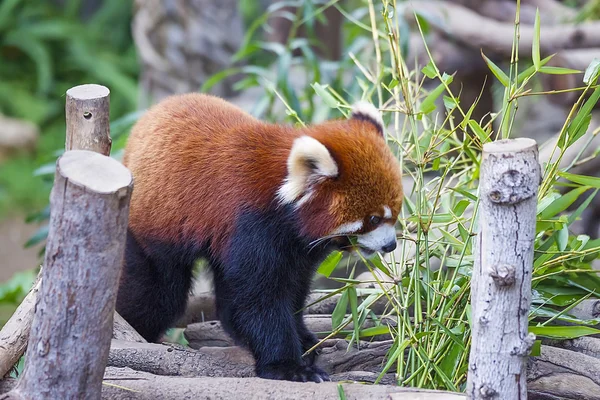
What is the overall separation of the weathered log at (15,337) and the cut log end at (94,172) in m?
0.52

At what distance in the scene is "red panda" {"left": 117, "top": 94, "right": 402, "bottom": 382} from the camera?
6.72ft

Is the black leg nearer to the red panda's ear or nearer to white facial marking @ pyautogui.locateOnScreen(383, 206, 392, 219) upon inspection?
white facial marking @ pyautogui.locateOnScreen(383, 206, 392, 219)

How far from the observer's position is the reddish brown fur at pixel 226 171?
205 centimetres

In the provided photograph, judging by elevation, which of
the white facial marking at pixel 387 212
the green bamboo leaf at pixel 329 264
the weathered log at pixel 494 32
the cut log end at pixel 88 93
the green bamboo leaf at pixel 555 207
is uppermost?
the weathered log at pixel 494 32

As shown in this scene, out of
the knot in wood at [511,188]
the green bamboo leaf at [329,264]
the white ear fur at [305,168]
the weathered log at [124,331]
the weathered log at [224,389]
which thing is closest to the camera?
the knot in wood at [511,188]

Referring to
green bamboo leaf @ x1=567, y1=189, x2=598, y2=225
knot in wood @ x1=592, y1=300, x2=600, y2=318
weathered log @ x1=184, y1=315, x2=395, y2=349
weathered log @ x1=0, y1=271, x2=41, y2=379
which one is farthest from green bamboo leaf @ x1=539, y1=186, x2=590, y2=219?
weathered log @ x1=0, y1=271, x2=41, y2=379

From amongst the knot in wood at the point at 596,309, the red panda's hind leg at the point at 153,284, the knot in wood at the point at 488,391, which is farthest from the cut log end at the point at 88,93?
the knot in wood at the point at 596,309

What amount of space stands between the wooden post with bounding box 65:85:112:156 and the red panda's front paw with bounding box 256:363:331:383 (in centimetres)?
83

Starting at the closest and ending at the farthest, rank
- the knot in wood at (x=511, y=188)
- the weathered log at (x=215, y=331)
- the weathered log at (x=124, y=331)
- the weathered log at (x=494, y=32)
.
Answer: the knot in wood at (x=511, y=188), the weathered log at (x=124, y=331), the weathered log at (x=215, y=331), the weathered log at (x=494, y=32)

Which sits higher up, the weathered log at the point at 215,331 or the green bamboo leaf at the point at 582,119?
the green bamboo leaf at the point at 582,119

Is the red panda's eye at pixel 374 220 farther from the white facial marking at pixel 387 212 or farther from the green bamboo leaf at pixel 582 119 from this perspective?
the green bamboo leaf at pixel 582 119

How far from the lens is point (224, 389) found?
72.6 inches

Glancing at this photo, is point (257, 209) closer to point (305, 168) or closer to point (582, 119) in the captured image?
point (305, 168)

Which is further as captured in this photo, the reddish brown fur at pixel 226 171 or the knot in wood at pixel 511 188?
the reddish brown fur at pixel 226 171
